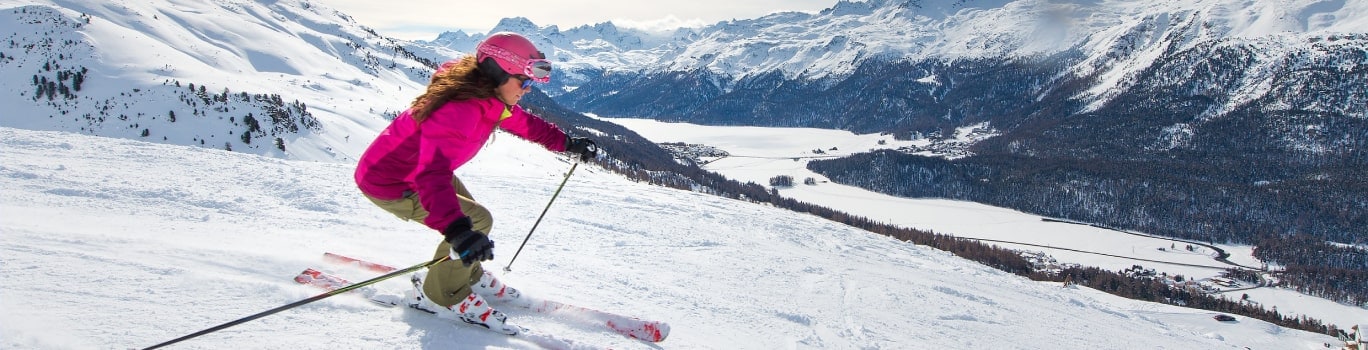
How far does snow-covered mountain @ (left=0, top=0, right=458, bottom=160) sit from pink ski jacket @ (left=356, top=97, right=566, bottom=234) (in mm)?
31544

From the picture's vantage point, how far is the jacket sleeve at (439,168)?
3291 millimetres

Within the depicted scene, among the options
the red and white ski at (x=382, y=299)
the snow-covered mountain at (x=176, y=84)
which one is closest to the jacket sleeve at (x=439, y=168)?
the red and white ski at (x=382, y=299)

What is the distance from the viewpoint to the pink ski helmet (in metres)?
3.79

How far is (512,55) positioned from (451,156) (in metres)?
0.74

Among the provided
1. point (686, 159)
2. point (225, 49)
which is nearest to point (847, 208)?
point (686, 159)

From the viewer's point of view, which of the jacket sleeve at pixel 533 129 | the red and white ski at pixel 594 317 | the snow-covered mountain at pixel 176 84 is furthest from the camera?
the snow-covered mountain at pixel 176 84

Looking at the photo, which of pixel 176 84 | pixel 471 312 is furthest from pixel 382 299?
pixel 176 84

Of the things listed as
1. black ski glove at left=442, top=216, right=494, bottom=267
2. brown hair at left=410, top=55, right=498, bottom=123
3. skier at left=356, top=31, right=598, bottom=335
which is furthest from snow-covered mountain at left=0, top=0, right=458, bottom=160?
black ski glove at left=442, top=216, right=494, bottom=267

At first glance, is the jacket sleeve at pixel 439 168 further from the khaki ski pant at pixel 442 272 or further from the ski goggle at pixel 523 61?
the khaki ski pant at pixel 442 272

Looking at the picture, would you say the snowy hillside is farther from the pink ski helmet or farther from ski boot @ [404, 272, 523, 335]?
the pink ski helmet

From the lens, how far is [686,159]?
158m

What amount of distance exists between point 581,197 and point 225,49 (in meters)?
63.3

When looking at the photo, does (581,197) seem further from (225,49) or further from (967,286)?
(225,49)

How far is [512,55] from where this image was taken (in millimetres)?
3818
